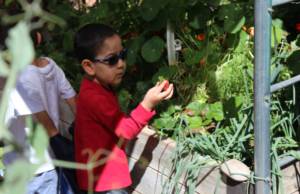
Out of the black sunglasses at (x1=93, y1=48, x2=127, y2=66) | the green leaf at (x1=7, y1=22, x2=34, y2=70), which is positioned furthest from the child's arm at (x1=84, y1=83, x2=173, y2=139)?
the green leaf at (x1=7, y1=22, x2=34, y2=70)

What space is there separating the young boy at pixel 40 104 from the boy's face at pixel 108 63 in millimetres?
201

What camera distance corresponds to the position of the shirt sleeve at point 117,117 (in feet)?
6.10

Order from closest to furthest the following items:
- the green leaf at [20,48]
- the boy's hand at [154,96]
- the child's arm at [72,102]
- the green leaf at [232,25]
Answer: the green leaf at [20,48] → the boy's hand at [154,96] → the child's arm at [72,102] → the green leaf at [232,25]

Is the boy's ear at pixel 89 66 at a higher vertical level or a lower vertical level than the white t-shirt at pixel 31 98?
higher

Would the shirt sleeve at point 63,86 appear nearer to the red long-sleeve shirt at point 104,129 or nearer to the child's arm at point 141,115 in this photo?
the red long-sleeve shirt at point 104,129

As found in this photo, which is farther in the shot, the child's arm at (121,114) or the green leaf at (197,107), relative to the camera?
the green leaf at (197,107)

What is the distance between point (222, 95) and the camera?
2521 mm

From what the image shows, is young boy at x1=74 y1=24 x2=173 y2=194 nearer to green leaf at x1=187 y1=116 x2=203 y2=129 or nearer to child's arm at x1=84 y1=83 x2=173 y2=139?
child's arm at x1=84 y1=83 x2=173 y2=139

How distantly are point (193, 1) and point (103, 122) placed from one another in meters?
0.99

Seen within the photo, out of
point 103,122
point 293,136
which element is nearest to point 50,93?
point 103,122

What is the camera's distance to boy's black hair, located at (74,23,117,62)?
1917mm

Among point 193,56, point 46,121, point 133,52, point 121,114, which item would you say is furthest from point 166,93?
point 133,52

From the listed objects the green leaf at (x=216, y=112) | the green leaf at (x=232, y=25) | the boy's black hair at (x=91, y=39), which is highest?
the green leaf at (x=232, y=25)

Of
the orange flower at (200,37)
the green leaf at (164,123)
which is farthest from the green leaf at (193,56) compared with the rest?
the green leaf at (164,123)
